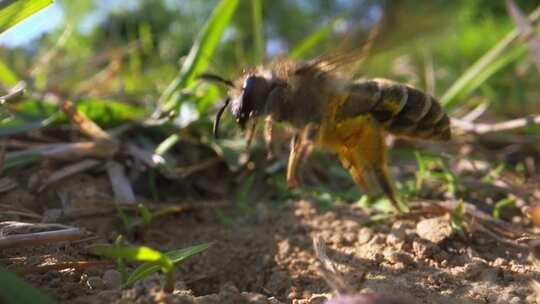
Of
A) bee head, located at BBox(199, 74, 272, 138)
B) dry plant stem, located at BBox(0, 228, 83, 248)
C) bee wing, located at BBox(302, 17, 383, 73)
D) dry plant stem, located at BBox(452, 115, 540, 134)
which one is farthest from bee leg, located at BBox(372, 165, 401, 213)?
dry plant stem, located at BBox(0, 228, 83, 248)

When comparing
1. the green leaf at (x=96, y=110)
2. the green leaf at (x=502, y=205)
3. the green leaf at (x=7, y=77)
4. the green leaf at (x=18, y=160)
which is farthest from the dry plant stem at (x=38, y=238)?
the green leaf at (x=7, y=77)

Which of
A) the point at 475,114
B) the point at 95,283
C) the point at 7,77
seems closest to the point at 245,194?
the point at 95,283

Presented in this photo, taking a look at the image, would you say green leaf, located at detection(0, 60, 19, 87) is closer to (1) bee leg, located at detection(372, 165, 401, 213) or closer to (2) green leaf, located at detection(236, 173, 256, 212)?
(2) green leaf, located at detection(236, 173, 256, 212)

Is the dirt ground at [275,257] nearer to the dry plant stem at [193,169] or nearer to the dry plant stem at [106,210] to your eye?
the dry plant stem at [106,210]

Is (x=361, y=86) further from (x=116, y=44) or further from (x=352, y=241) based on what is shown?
(x=116, y=44)

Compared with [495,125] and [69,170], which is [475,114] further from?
[69,170]
